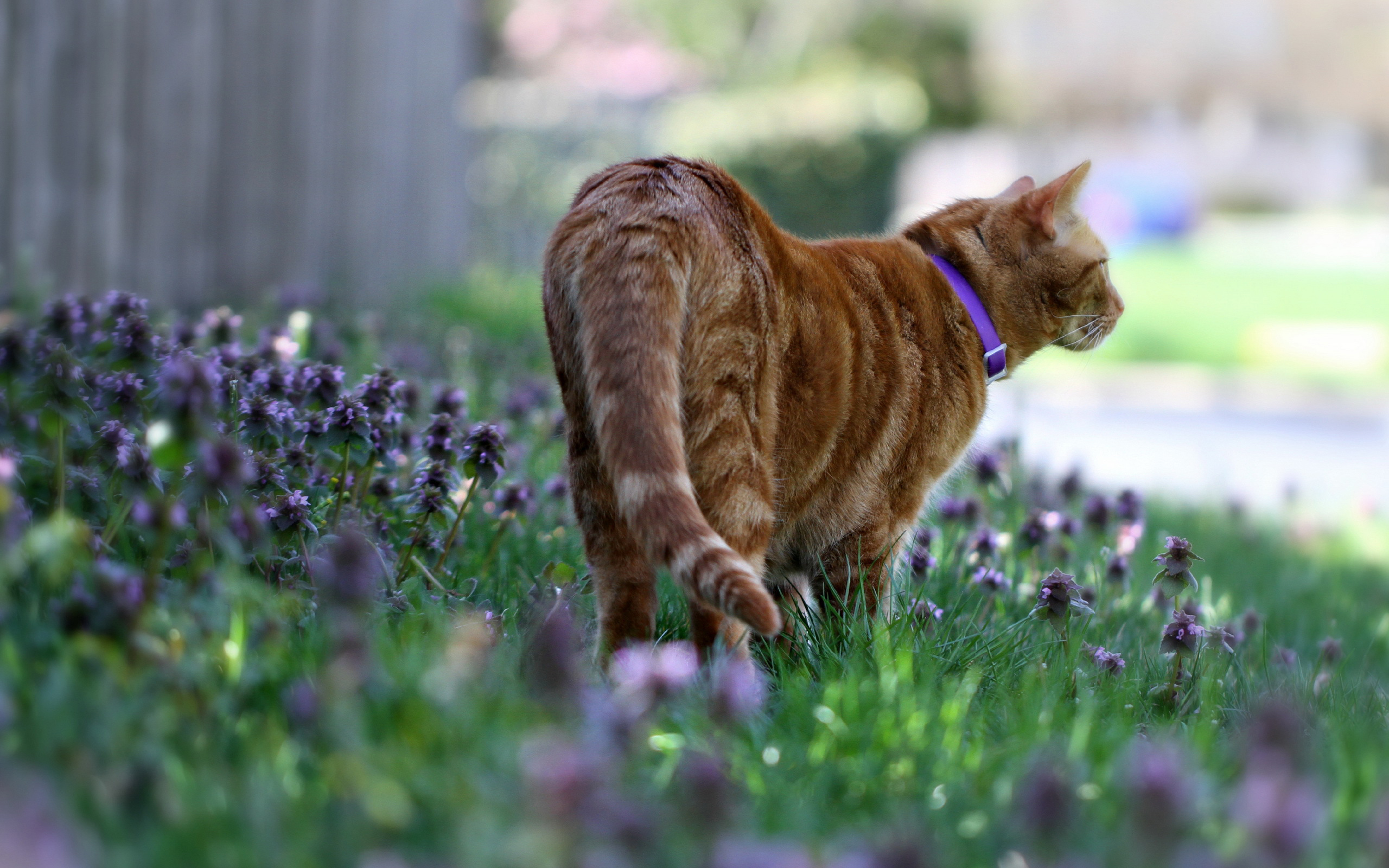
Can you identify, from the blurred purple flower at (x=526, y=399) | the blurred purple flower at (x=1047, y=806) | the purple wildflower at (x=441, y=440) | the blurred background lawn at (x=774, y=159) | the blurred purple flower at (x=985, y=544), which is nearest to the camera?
the blurred purple flower at (x=1047, y=806)

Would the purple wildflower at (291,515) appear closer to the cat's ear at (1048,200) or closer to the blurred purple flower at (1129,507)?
the cat's ear at (1048,200)

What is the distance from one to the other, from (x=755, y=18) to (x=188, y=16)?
2613cm

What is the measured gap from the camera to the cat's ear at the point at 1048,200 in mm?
3057

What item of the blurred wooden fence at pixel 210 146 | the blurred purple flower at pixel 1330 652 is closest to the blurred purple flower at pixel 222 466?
the blurred purple flower at pixel 1330 652

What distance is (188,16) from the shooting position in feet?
19.2

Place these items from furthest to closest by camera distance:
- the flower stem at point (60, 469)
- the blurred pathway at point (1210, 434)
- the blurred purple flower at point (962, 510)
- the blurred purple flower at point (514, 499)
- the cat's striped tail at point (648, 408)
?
the blurred pathway at point (1210, 434), the blurred purple flower at point (962, 510), the blurred purple flower at point (514, 499), the flower stem at point (60, 469), the cat's striped tail at point (648, 408)

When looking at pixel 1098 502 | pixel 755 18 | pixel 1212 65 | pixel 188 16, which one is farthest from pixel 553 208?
pixel 1212 65

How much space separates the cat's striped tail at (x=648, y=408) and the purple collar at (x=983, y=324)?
1027 mm

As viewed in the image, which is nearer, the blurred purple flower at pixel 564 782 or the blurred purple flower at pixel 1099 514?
the blurred purple flower at pixel 564 782

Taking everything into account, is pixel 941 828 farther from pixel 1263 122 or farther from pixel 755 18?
pixel 1263 122

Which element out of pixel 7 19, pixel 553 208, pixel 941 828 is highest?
pixel 7 19

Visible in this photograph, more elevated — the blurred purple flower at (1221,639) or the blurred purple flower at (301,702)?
the blurred purple flower at (301,702)

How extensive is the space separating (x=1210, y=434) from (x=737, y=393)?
829cm

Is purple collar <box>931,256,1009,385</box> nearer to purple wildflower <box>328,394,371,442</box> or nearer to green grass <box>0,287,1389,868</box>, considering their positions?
green grass <box>0,287,1389,868</box>
